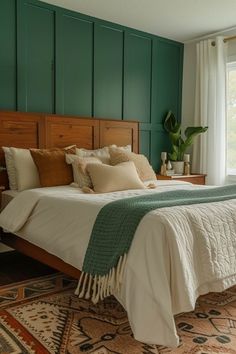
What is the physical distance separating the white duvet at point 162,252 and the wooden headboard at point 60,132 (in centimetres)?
118

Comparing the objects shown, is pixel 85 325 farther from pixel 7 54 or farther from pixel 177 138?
pixel 177 138

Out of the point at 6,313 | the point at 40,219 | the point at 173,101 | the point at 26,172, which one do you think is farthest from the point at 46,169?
the point at 173,101

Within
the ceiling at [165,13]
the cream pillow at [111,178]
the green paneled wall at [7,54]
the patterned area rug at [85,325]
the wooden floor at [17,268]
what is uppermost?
the ceiling at [165,13]

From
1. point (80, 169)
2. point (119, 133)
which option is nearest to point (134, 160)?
point (80, 169)

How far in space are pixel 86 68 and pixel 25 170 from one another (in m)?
1.57

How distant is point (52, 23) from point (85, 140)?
1285mm

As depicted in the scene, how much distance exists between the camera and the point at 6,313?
226cm

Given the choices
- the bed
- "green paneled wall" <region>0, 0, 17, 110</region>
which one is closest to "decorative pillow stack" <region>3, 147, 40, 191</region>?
the bed

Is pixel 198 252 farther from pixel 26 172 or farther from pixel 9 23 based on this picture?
pixel 9 23

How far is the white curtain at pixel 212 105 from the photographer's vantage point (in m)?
4.63

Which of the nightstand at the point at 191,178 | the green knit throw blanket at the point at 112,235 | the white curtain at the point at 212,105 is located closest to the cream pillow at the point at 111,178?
the green knit throw blanket at the point at 112,235

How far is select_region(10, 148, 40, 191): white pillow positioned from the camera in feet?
10.4

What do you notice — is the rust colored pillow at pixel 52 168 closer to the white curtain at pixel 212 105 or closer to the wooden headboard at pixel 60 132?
the wooden headboard at pixel 60 132

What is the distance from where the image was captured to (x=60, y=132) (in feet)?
12.4
